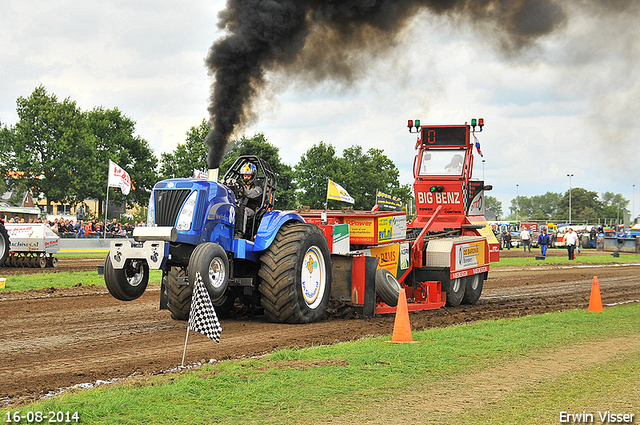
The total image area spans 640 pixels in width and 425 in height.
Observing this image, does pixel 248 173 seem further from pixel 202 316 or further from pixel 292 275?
pixel 202 316

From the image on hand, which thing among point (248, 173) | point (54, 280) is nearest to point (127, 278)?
point (248, 173)

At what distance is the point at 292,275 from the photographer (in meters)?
9.24

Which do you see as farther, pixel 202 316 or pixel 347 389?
pixel 202 316

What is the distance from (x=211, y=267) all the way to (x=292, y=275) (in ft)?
4.78

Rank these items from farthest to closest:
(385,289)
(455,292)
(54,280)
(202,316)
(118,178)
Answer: (118,178)
(54,280)
(455,292)
(385,289)
(202,316)

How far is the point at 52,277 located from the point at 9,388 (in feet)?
43.0

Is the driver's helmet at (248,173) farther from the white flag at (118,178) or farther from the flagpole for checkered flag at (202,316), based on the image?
the white flag at (118,178)

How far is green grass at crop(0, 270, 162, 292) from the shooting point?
15.4 metres

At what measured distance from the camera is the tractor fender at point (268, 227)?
938 cm

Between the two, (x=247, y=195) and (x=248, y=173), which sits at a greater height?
(x=248, y=173)

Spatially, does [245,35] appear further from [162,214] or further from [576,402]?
[576,402]

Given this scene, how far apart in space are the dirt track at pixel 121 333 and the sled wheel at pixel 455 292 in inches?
10.5

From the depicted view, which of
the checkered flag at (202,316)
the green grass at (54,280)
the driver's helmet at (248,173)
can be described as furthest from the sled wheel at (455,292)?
the green grass at (54,280)

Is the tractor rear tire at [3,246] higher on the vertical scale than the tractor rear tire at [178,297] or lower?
higher
